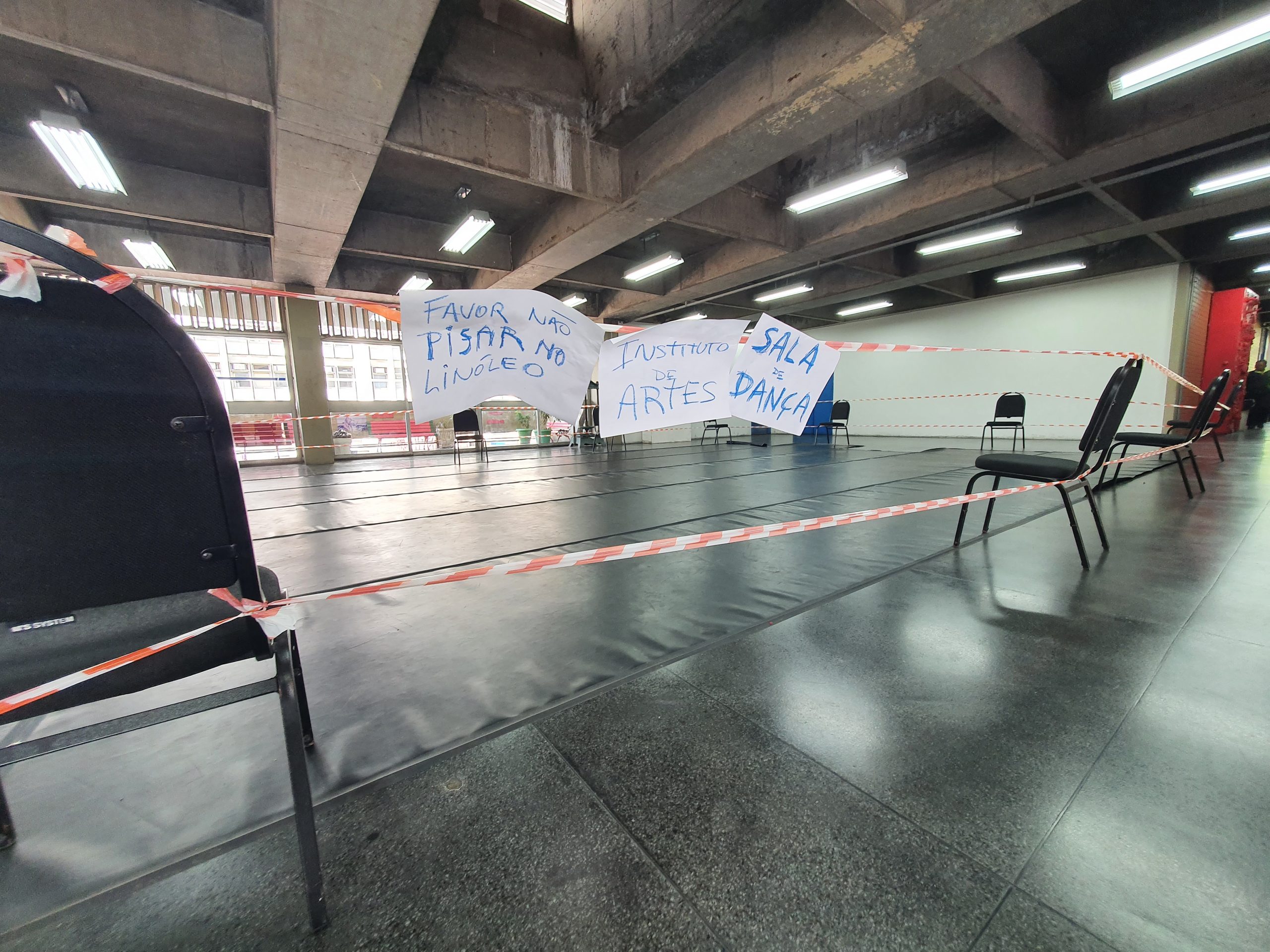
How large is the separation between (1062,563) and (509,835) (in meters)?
2.59

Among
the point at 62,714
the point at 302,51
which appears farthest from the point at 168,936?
the point at 302,51

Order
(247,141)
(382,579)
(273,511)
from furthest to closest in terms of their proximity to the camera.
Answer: (247,141) → (273,511) → (382,579)

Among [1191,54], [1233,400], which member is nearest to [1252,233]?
[1233,400]

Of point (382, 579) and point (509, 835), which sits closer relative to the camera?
point (509, 835)

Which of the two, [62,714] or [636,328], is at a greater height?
[636,328]

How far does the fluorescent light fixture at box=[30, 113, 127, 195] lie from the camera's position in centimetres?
344

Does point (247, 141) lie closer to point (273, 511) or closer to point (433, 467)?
point (273, 511)

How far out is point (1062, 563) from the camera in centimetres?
219

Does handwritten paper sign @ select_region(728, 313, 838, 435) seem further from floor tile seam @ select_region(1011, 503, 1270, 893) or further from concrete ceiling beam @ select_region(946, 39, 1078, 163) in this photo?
concrete ceiling beam @ select_region(946, 39, 1078, 163)

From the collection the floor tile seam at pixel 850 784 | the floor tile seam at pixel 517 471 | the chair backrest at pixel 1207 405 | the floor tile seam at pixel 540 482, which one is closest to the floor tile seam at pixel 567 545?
the floor tile seam at pixel 540 482

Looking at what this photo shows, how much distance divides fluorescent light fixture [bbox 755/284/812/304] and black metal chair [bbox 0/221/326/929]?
9203 millimetres

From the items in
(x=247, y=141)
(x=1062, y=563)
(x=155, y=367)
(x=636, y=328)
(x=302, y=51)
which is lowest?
(x=1062, y=563)

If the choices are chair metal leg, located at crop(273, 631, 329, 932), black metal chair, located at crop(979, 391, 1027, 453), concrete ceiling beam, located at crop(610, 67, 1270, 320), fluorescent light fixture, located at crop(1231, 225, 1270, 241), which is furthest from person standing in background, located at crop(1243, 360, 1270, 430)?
chair metal leg, located at crop(273, 631, 329, 932)

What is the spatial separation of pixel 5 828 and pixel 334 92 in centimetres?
384
